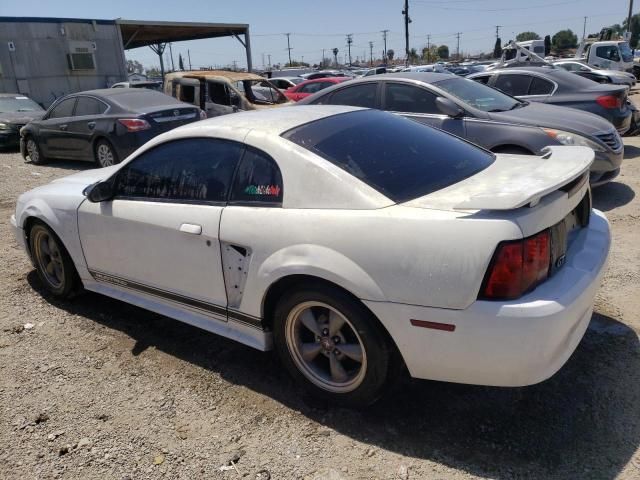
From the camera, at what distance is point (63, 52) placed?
24.9 metres

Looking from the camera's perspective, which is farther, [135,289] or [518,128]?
[518,128]

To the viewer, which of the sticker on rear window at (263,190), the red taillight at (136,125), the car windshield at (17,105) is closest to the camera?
the sticker on rear window at (263,190)

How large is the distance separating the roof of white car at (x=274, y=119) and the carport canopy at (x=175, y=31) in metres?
26.1

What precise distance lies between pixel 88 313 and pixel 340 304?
2.50 m

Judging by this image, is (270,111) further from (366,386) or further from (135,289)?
(366,386)

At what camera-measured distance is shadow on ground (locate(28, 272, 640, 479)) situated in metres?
2.35

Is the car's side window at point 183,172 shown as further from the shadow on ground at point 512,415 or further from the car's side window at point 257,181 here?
the shadow on ground at point 512,415

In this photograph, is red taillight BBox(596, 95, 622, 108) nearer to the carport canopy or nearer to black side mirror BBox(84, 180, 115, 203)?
black side mirror BBox(84, 180, 115, 203)

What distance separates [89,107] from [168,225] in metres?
7.87

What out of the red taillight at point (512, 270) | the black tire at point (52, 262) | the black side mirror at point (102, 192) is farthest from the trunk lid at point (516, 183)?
the black tire at point (52, 262)

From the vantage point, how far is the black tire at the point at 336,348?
2473 millimetres

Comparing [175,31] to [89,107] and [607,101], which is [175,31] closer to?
[89,107]

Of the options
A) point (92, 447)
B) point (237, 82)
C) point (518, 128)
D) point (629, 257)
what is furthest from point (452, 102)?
point (237, 82)

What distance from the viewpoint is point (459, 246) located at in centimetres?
221
